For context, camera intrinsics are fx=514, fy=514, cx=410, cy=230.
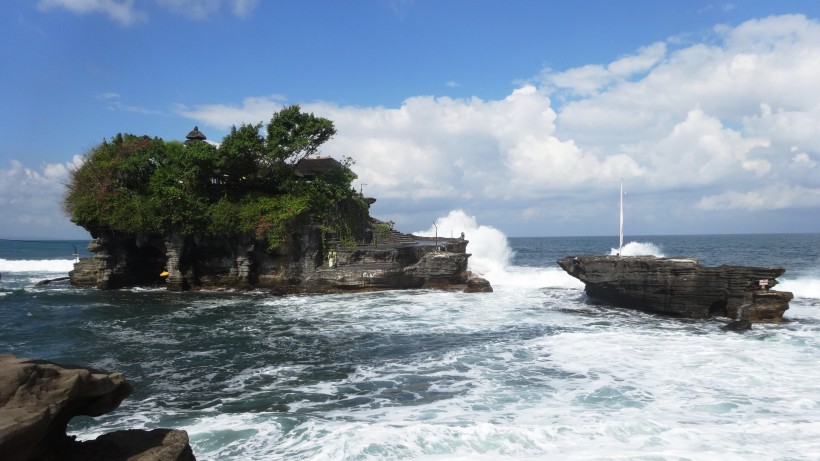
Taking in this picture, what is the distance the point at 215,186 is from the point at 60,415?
29.2m

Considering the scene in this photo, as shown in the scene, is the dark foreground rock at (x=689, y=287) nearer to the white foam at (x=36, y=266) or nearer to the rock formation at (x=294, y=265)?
the rock formation at (x=294, y=265)

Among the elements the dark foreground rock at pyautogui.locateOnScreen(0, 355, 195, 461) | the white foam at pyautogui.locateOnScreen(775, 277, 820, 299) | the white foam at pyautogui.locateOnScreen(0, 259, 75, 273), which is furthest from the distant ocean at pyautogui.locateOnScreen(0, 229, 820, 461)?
the white foam at pyautogui.locateOnScreen(0, 259, 75, 273)

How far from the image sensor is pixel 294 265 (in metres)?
31.8

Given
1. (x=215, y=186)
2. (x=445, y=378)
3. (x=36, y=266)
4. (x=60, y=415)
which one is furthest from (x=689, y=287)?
(x=36, y=266)

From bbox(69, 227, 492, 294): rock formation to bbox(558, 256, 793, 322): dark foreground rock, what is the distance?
8484mm

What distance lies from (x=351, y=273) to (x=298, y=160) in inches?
343

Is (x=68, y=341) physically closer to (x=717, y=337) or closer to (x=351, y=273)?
(x=351, y=273)

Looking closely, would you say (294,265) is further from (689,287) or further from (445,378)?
(689,287)

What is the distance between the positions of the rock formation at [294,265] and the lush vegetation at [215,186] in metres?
1.36

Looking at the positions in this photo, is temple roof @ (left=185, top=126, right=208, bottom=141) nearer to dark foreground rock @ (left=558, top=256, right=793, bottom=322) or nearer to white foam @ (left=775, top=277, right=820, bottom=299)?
dark foreground rock @ (left=558, top=256, right=793, bottom=322)

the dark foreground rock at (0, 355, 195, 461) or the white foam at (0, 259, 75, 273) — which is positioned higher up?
the dark foreground rock at (0, 355, 195, 461)

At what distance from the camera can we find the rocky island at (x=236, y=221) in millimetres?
30500

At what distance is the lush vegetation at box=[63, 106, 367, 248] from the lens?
3027 centimetres

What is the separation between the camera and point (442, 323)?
21.0m
